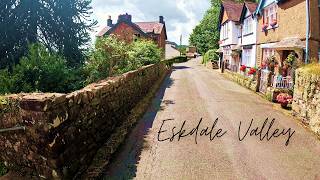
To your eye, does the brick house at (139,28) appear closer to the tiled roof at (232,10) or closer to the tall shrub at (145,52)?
the tiled roof at (232,10)

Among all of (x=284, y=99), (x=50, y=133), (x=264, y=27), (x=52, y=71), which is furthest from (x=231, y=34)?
(x=50, y=133)

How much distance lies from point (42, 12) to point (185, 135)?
9.88m

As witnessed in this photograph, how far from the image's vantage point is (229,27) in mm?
37969

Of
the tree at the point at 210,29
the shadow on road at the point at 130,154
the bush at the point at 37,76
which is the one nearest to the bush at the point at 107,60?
the bush at the point at 37,76

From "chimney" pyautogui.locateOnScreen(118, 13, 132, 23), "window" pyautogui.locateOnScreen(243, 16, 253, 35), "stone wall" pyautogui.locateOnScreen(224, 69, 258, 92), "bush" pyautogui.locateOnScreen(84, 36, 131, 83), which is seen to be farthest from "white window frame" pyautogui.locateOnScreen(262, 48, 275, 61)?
"chimney" pyautogui.locateOnScreen(118, 13, 132, 23)

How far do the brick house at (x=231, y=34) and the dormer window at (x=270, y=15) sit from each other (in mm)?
8456

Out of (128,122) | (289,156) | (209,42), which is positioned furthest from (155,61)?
(209,42)

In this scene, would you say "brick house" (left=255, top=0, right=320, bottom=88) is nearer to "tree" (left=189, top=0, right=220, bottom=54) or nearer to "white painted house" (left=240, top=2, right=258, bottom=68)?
"white painted house" (left=240, top=2, right=258, bottom=68)

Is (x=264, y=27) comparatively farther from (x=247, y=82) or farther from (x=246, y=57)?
(x=246, y=57)

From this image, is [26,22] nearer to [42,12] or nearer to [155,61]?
[42,12]

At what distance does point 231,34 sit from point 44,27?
2542 centimetres

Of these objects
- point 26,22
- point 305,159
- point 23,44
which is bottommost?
point 305,159

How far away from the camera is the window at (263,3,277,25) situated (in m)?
22.9

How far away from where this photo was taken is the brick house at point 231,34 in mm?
35625
